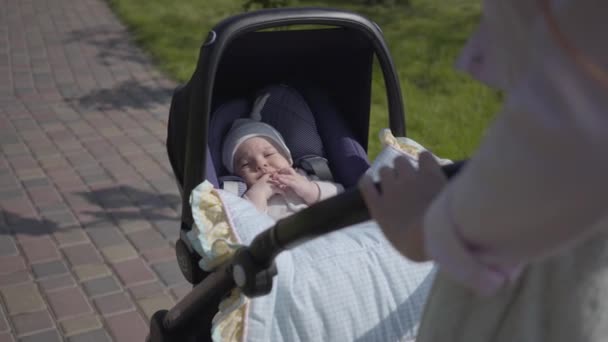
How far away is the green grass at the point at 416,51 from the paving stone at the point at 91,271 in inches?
76.4

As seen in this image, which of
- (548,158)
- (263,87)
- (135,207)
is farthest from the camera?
(135,207)

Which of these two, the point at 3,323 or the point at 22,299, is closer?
the point at 3,323

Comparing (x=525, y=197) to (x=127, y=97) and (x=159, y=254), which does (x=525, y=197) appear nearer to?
(x=159, y=254)

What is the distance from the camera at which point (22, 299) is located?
Answer: 3463 millimetres

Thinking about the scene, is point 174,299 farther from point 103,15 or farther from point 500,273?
point 103,15

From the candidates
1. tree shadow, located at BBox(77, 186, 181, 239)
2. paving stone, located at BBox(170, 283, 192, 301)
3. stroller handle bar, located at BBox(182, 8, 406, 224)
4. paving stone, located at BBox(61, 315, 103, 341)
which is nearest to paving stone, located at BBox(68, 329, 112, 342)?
paving stone, located at BBox(61, 315, 103, 341)

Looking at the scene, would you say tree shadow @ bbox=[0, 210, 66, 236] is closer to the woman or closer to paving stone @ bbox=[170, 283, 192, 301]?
paving stone @ bbox=[170, 283, 192, 301]

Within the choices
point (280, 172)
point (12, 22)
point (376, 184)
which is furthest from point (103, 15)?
point (376, 184)

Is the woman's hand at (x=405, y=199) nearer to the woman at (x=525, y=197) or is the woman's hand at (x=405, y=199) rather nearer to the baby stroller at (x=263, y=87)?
the woman at (x=525, y=197)

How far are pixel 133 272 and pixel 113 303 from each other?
11.6 inches

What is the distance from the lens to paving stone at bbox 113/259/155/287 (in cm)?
367

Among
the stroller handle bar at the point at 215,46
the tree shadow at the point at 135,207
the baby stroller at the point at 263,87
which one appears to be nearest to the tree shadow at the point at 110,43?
the tree shadow at the point at 135,207

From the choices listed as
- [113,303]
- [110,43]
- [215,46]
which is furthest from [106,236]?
[110,43]

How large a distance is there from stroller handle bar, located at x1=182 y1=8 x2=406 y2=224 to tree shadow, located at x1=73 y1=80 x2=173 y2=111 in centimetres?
378
